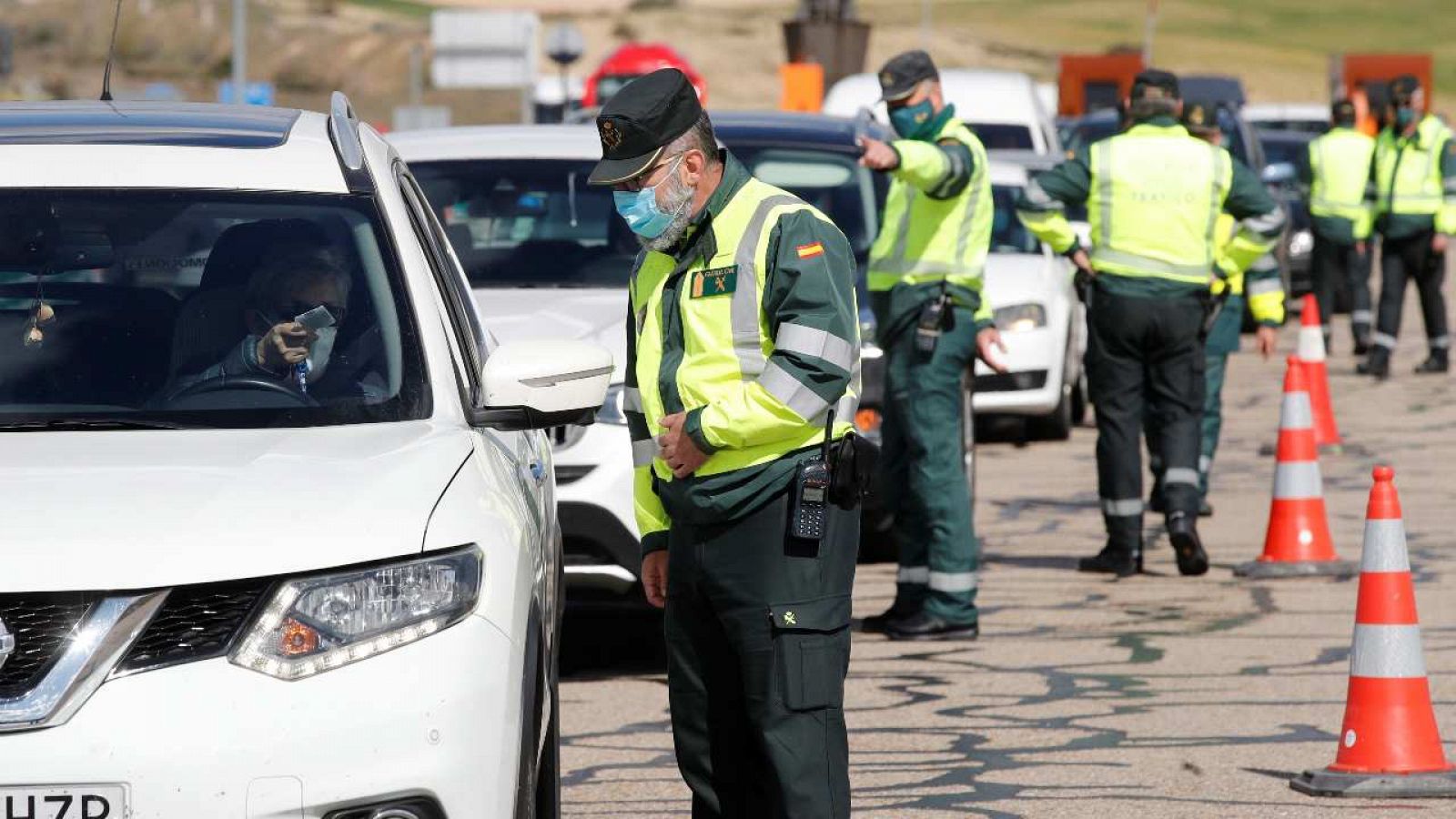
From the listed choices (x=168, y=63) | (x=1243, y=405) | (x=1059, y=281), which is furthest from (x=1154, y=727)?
(x=168, y=63)

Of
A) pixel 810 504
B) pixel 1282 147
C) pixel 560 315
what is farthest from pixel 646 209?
pixel 1282 147

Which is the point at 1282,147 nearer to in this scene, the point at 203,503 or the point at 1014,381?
the point at 1014,381

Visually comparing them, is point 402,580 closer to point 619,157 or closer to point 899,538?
point 619,157

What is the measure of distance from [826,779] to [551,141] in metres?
5.35

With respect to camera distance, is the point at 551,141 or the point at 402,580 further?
the point at 551,141

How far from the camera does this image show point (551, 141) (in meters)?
10.1

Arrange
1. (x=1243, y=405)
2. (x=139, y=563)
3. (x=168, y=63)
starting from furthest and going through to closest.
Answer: (x=168, y=63) < (x=1243, y=405) < (x=139, y=563)

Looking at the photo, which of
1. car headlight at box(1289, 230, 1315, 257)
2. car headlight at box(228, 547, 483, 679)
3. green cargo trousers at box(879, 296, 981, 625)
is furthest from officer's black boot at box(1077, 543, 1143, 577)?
car headlight at box(1289, 230, 1315, 257)

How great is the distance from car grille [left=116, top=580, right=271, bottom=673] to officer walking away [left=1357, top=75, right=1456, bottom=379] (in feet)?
53.2

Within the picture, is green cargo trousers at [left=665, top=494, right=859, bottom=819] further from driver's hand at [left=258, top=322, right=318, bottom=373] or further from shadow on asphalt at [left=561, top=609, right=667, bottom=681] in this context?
shadow on asphalt at [left=561, top=609, right=667, bottom=681]

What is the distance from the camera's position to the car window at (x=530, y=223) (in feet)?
31.1

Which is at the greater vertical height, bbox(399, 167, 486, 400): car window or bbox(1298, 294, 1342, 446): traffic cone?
bbox(399, 167, 486, 400): car window

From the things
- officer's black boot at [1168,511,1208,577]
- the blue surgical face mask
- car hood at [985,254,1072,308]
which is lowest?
officer's black boot at [1168,511,1208,577]

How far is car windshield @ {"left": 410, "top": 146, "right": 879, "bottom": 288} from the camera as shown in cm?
949
